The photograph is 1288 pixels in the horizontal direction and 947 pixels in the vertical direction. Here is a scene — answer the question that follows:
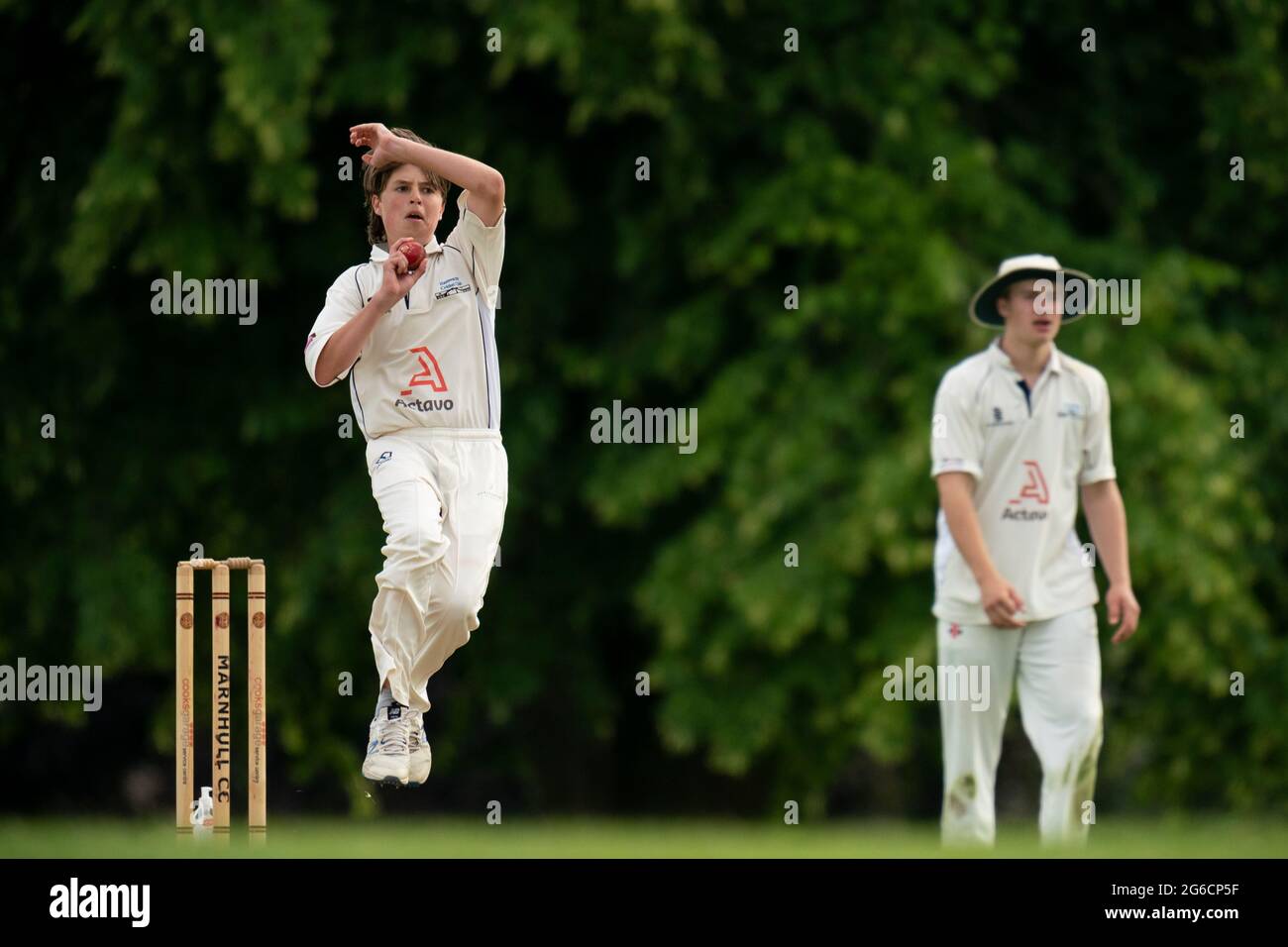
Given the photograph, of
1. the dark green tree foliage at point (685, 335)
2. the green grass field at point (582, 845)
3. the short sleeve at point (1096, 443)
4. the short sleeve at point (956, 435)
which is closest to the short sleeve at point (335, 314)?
the green grass field at point (582, 845)

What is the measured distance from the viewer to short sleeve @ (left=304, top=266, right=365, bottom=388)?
6.42m

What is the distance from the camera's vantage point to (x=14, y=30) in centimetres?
1314

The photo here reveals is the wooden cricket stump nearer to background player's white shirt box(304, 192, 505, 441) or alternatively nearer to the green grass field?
the green grass field

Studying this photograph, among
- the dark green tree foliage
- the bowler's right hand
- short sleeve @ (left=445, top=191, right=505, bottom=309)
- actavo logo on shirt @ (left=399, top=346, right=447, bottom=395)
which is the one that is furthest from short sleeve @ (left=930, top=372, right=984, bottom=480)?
the dark green tree foliage

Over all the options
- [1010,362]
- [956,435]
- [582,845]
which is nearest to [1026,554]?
[956,435]

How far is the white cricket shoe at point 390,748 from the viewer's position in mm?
6258

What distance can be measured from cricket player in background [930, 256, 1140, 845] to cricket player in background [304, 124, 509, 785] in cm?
181

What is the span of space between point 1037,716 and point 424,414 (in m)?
2.52

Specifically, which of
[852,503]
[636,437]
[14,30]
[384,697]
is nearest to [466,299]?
[384,697]

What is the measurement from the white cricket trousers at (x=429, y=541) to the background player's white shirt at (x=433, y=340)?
2.9 inches

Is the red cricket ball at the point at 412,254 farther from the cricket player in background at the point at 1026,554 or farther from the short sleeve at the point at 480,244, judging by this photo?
the cricket player in background at the point at 1026,554

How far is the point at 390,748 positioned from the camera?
20.8ft

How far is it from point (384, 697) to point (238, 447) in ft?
23.7
